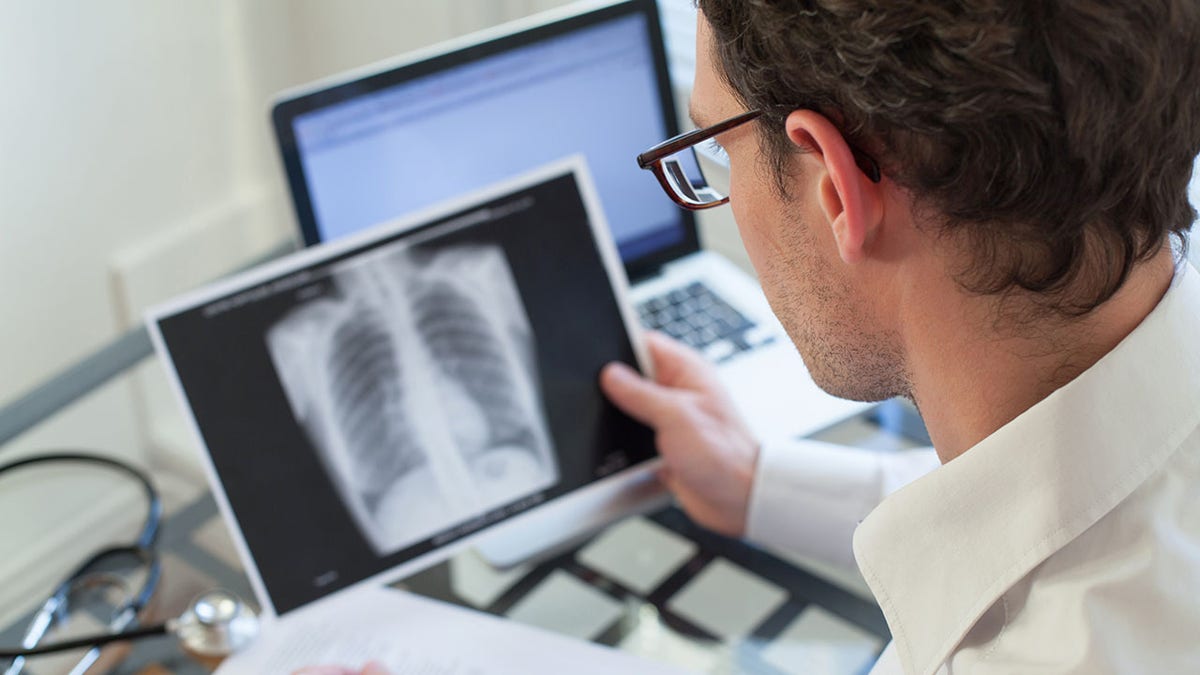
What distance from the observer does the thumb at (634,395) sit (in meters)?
1.00

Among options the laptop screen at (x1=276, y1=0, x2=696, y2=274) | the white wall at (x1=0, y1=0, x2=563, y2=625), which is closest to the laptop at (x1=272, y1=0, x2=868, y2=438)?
the laptop screen at (x1=276, y1=0, x2=696, y2=274)

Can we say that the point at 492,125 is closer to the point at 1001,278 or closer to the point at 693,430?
the point at 693,430

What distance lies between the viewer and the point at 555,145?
1.19 metres

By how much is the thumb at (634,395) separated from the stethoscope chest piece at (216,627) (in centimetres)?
33

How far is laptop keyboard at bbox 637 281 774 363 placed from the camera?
121 cm

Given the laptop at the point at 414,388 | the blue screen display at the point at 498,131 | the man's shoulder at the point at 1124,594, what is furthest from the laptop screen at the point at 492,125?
→ the man's shoulder at the point at 1124,594

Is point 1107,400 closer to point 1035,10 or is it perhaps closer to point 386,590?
point 1035,10

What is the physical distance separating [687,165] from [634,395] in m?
0.31

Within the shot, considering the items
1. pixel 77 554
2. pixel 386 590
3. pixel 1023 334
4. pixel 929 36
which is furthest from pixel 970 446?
pixel 77 554

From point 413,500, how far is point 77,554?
304 mm

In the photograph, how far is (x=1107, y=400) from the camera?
24.5 inches

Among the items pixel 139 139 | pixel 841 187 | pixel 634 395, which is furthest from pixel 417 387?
pixel 139 139

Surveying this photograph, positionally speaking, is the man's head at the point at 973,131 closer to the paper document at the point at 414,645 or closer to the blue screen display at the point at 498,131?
the paper document at the point at 414,645

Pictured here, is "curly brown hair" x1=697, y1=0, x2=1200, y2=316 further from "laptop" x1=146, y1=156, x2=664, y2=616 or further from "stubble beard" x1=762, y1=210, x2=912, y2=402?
"laptop" x1=146, y1=156, x2=664, y2=616
